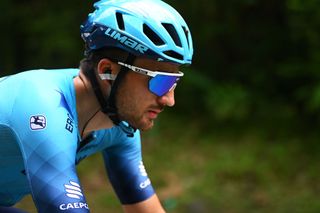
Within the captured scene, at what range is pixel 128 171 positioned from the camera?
3.12 m

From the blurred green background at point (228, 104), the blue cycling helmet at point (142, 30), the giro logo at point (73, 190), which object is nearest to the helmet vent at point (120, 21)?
the blue cycling helmet at point (142, 30)

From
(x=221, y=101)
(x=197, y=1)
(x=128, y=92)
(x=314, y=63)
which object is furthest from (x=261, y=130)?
(x=128, y=92)

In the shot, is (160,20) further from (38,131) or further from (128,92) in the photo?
(38,131)

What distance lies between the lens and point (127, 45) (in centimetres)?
250

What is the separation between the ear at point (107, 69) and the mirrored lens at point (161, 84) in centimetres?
17

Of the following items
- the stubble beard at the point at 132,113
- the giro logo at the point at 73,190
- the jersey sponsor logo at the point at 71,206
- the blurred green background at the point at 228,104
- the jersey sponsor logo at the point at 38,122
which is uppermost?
the stubble beard at the point at 132,113

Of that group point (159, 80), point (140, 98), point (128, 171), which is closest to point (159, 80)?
point (159, 80)

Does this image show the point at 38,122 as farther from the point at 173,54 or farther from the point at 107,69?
the point at 173,54

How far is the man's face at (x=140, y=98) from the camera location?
8.29ft

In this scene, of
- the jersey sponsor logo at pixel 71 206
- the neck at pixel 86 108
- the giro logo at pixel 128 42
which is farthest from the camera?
the neck at pixel 86 108

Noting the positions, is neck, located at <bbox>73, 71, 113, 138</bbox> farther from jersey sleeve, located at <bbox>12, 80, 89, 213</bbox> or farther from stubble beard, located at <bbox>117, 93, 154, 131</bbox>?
jersey sleeve, located at <bbox>12, 80, 89, 213</bbox>

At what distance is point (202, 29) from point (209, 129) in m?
1.27

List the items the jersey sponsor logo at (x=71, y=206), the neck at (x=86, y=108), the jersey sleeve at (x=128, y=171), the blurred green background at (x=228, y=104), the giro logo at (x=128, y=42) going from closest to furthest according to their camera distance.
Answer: the jersey sponsor logo at (x=71, y=206), the giro logo at (x=128, y=42), the neck at (x=86, y=108), the jersey sleeve at (x=128, y=171), the blurred green background at (x=228, y=104)

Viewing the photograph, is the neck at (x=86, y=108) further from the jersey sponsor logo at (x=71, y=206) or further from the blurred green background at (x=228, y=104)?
the blurred green background at (x=228, y=104)
